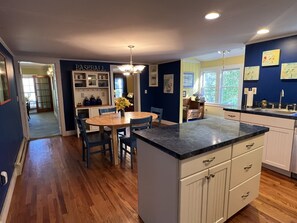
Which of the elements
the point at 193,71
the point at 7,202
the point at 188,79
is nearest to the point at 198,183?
the point at 7,202

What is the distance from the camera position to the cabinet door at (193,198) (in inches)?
50.4

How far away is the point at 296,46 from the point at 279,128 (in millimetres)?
1410

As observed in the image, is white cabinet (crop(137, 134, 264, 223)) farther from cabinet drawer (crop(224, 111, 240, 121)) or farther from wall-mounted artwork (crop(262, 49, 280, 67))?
wall-mounted artwork (crop(262, 49, 280, 67))

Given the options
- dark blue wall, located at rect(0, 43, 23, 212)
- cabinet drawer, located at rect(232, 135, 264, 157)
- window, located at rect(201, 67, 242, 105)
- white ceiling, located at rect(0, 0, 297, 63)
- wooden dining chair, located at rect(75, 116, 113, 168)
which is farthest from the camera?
window, located at rect(201, 67, 242, 105)

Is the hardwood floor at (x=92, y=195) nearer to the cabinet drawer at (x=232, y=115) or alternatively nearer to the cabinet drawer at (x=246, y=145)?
the cabinet drawer at (x=246, y=145)

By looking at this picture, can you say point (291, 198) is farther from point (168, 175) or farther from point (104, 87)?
point (104, 87)

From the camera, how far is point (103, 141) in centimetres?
309

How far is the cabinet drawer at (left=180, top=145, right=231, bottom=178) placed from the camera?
1247mm

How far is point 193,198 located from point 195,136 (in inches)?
20.9

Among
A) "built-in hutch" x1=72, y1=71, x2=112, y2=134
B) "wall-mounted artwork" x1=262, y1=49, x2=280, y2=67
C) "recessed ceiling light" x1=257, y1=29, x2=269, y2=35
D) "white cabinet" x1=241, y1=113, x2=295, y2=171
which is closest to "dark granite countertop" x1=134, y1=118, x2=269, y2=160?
"white cabinet" x1=241, y1=113, x2=295, y2=171

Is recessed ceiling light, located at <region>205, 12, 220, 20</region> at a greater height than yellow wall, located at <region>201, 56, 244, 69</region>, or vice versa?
yellow wall, located at <region>201, 56, 244, 69</region>

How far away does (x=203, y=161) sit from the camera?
4.43 feet

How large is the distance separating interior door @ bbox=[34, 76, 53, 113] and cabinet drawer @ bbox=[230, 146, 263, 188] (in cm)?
1001

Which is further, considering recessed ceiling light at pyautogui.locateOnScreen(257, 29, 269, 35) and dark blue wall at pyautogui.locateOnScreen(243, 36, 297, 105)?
dark blue wall at pyautogui.locateOnScreen(243, 36, 297, 105)
